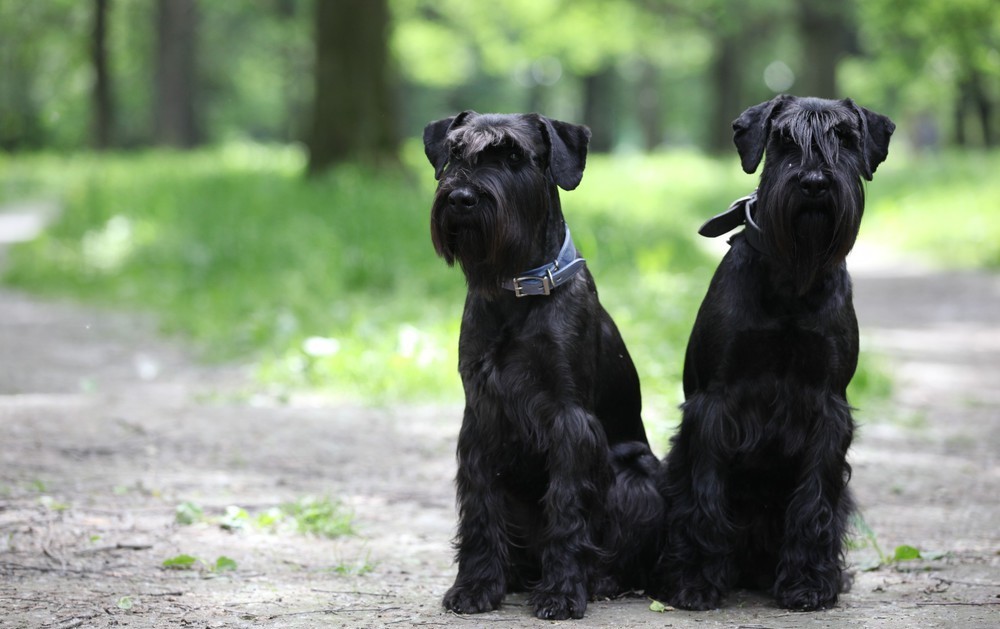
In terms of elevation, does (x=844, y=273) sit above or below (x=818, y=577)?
above

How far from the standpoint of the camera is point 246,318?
9867 millimetres

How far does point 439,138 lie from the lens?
4246 mm

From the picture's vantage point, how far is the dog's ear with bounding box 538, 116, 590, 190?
3.97 meters

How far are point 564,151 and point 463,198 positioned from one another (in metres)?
0.48

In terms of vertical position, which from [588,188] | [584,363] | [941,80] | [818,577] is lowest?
[818,577]

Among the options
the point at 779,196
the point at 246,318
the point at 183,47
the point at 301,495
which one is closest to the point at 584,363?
the point at 779,196

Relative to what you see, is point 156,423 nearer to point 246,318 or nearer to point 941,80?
point 246,318

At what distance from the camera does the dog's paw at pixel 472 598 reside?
3.85 metres

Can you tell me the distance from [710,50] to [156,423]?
36.6m

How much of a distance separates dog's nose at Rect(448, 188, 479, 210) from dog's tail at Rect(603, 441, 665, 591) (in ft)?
3.63

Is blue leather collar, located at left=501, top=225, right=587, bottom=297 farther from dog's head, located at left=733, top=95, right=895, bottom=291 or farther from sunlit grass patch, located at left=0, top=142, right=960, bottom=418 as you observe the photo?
sunlit grass patch, located at left=0, top=142, right=960, bottom=418

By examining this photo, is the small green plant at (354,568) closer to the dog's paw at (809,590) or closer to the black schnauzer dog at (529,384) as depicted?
the black schnauzer dog at (529,384)

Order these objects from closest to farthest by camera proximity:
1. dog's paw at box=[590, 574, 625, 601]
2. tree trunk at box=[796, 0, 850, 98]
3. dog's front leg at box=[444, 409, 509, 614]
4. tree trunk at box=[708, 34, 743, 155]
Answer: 1. dog's front leg at box=[444, 409, 509, 614]
2. dog's paw at box=[590, 574, 625, 601]
3. tree trunk at box=[796, 0, 850, 98]
4. tree trunk at box=[708, 34, 743, 155]

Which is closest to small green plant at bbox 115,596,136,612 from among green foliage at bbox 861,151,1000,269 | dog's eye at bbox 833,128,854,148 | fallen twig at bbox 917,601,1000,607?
fallen twig at bbox 917,601,1000,607
